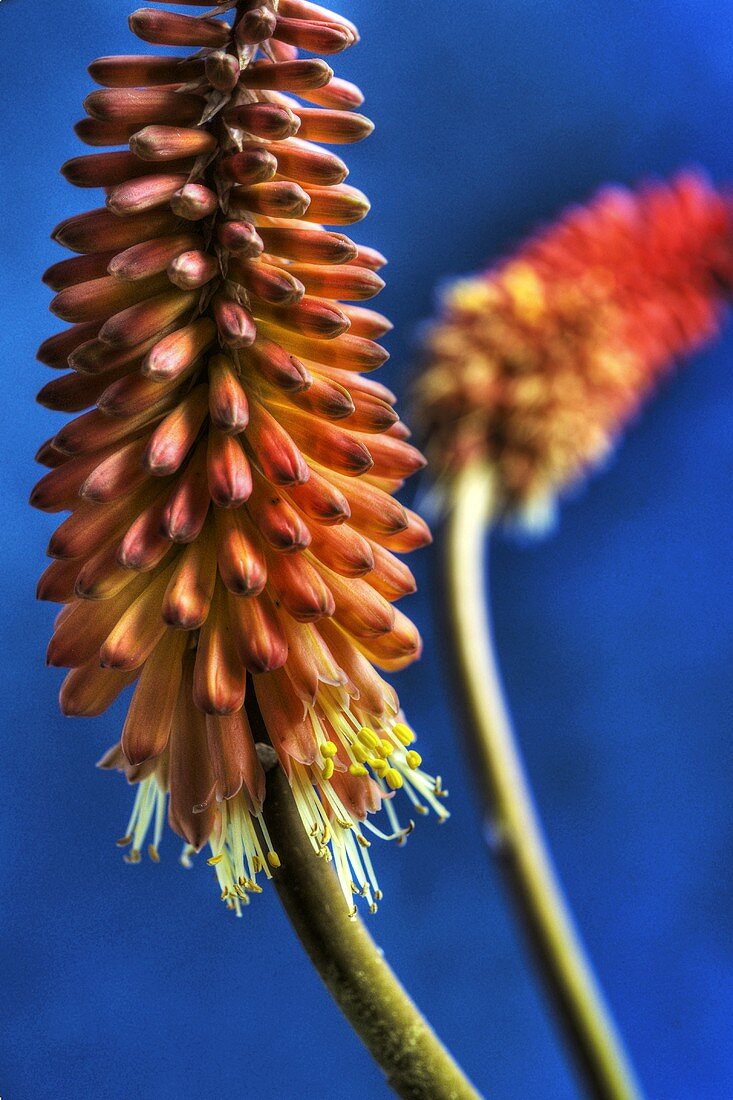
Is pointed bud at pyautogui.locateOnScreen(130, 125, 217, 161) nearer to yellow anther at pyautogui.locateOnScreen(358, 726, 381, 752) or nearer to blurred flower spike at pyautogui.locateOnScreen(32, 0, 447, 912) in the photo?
blurred flower spike at pyautogui.locateOnScreen(32, 0, 447, 912)

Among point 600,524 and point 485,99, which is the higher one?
point 485,99

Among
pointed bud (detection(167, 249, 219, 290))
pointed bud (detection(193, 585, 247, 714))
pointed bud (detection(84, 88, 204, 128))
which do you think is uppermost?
pointed bud (detection(84, 88, 204, 128))

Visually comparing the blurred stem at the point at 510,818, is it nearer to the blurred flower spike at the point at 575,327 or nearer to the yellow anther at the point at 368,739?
the blurred flower spike at the point at 575,327

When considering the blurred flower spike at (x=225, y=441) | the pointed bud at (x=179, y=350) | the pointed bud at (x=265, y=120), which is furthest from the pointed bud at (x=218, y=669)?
the pointed bud at (x=265, y=120)

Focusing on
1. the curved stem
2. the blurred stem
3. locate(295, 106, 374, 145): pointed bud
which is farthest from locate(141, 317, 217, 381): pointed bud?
the blurred stem

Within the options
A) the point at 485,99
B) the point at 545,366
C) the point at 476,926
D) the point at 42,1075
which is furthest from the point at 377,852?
the point at 485,99

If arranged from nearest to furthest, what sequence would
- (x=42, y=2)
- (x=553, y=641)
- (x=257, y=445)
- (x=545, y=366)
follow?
(x=257, y=445)
(x=42, y=2)
(x=545, y=366)
(x=553, y=641)

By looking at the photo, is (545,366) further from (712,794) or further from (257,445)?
(257,445)
